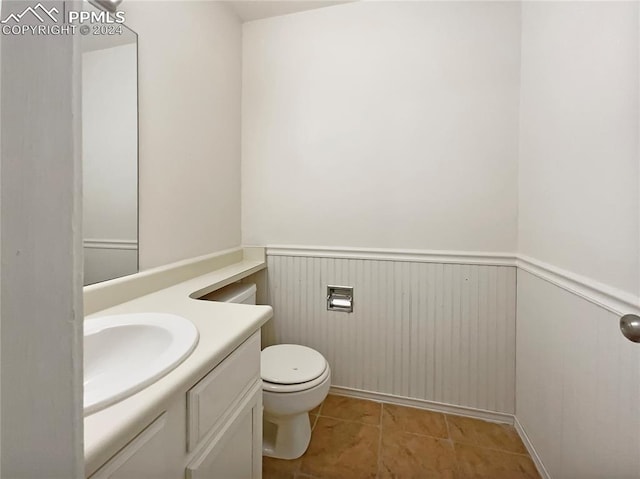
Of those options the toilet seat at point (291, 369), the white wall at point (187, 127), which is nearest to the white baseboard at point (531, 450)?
the toilet seat at point (291, 369)

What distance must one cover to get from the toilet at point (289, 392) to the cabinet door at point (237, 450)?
0.91 feet

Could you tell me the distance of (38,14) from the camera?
23 centimetres

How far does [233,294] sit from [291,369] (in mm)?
506

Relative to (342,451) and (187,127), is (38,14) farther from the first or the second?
(342,451)

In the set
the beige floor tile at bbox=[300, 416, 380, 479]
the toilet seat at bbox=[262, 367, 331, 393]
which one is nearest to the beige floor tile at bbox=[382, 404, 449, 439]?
the beige floor tile at bbox=[300, 416, 380, 479]

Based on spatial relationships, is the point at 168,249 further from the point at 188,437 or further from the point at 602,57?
the point at 602,57

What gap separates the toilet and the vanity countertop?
0.45 m

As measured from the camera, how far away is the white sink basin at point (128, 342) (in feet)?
2.55

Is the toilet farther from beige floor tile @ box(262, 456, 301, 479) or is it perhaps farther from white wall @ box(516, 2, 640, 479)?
white wall @ box(516, 2, 640, 479)

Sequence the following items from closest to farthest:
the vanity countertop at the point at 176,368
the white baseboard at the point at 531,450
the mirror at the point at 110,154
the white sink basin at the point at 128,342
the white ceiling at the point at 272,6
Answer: the vanity countertop at the point at 176,368
the white sink basin at the point at 128,342
the mirror at the point at 110,154
the white baseboard at the point at 531,450
the white ceiling at the point at 272,6

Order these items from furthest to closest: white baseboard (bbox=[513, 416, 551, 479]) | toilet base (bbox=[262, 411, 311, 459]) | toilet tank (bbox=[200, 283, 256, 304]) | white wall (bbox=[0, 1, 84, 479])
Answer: toilet tank (bbox=[200, 283, 256, 304])
toilet base (bbox=[262, 411, 311, 459])
white baseboard (bbox=[513, 416, 551, 479])
white wall (bbox=[0, 1, 84, 479])

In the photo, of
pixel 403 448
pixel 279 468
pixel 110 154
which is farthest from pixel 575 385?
pixel 110 154

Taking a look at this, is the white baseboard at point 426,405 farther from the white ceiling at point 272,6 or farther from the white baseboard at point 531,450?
the white ceiling at point 272,6

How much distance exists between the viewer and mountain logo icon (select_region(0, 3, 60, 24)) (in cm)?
23
